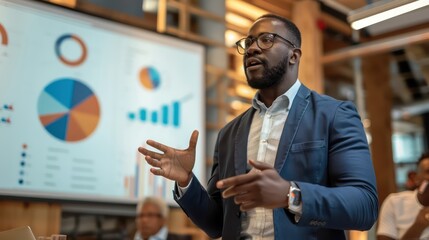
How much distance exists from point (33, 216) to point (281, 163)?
249cm

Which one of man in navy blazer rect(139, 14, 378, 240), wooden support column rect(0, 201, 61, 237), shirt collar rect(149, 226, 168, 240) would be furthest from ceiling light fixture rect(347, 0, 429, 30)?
wooden support column rect(0, 201, 61, 237)

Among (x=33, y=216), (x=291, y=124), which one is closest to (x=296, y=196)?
(x=291, y=124)

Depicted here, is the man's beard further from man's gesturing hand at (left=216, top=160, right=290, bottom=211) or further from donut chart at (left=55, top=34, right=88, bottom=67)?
donut chart at (left=55, top=34, right=88, bottom=67)

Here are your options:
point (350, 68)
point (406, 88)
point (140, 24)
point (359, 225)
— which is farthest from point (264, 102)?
point (406, 88)

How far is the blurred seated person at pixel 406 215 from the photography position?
9.78 ft

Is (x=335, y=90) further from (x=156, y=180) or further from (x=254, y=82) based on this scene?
(x=254, y=82)

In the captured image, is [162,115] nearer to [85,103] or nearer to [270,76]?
[85,103]

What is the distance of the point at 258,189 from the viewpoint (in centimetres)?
114

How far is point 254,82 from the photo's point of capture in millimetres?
1611

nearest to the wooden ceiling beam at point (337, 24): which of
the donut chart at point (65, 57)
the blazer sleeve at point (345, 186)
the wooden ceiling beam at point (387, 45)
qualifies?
the wooden ceiling beam at point (387, 45)

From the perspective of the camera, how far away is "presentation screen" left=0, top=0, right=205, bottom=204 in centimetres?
343

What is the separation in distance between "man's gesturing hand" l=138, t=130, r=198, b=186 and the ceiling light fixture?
6.86ft

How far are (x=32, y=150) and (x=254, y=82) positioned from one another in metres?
2.33

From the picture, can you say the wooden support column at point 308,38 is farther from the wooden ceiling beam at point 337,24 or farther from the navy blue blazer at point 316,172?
the navy blue blazer at point 316,172
